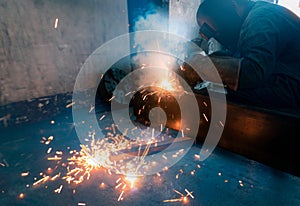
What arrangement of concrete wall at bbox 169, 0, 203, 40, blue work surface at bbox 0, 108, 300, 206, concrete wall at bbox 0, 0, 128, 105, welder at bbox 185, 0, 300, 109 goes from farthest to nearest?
concrete wall at bbox 169, 0, 203, 40, concrete wall at bbox 0, 0, 128, 105, welder at bbox 185, 0, 300, 109, blue work surface at bbox 0, 108, 300, 206

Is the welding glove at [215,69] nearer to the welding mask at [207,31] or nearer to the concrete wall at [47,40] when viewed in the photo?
the welding mask at [207,31]

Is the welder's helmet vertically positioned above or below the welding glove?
above

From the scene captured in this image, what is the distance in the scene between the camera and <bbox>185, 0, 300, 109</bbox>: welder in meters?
1.84

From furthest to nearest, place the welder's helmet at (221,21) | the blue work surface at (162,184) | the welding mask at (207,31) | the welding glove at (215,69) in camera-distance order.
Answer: the welding mask at (207,31) → the welder's helmet at (221,21) → the welding glove at (215,69) → the blue work surface at (162,184)

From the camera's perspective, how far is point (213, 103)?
2217 millimetres

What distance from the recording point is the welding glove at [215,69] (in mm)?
2016

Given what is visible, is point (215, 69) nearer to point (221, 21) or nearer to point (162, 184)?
point (221, 21)

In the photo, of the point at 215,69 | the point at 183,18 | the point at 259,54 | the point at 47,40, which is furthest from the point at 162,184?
the point at 183,18

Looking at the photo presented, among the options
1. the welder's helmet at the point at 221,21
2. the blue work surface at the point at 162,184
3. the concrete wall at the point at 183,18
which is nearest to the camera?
the blue work surface at the point at 162,184

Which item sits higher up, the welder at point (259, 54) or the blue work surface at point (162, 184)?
the welder at point (259, 54)

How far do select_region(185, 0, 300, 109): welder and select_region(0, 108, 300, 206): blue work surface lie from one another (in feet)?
2.51

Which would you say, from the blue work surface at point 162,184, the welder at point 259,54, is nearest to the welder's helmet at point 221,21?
the welder at point 259,54

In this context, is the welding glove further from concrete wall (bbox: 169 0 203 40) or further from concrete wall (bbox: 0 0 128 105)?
concrete wall (bbox: 169 0 203 40)

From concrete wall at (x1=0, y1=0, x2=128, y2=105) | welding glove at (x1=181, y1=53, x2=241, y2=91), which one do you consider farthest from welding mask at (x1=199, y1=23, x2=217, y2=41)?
concrete wall at (x1=0, y1=0, x2=128, y2=105)
